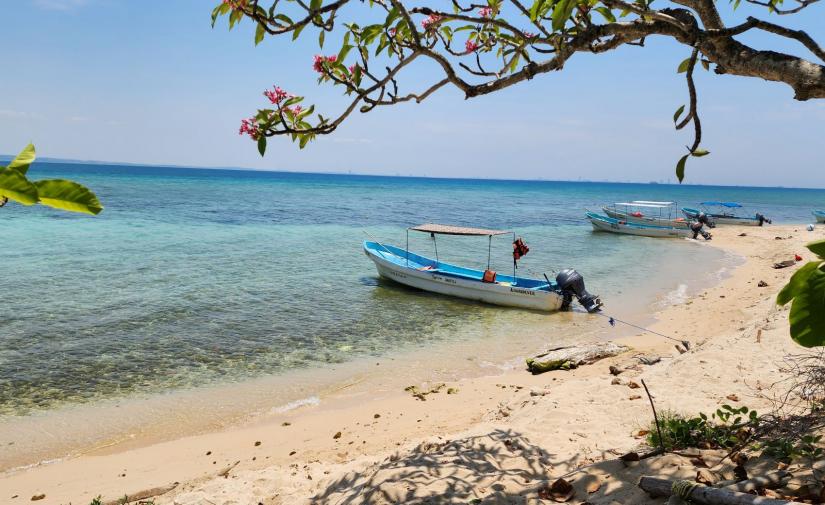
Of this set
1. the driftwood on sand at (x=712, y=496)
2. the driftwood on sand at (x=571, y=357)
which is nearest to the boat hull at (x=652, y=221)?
the driftwood on sand at (x=571, y=357)

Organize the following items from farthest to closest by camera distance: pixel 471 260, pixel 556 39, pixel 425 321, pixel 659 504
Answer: pixel 471 260
pixel 425 321
pixel 556 39
pixel 659 504

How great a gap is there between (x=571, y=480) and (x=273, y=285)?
1515 centimetres

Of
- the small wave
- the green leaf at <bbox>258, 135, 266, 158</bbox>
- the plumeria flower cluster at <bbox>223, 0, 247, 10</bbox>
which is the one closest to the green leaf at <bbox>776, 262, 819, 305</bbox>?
the green leaf at <bbox>258, 135, 266, 158</bbox>

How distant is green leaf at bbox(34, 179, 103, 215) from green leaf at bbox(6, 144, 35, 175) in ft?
0.22

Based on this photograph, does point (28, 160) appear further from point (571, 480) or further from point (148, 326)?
point (148, 326)

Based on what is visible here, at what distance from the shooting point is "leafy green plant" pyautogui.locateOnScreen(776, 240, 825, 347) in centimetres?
172

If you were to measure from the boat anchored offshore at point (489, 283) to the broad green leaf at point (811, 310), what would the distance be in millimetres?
14277

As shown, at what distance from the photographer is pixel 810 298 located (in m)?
1.75

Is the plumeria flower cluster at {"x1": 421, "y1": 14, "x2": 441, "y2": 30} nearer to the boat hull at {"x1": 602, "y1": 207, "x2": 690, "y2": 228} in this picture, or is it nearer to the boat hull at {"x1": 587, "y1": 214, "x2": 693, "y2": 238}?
the boat hull at {"x1": 587, "y1": 214, "x2": 693, "y2": 238}

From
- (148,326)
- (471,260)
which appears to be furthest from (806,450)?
(471,260)

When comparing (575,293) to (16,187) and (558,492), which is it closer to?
(558,492)

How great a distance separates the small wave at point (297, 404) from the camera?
8.83 m

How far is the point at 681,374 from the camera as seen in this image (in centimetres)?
741

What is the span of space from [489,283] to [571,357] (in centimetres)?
656
